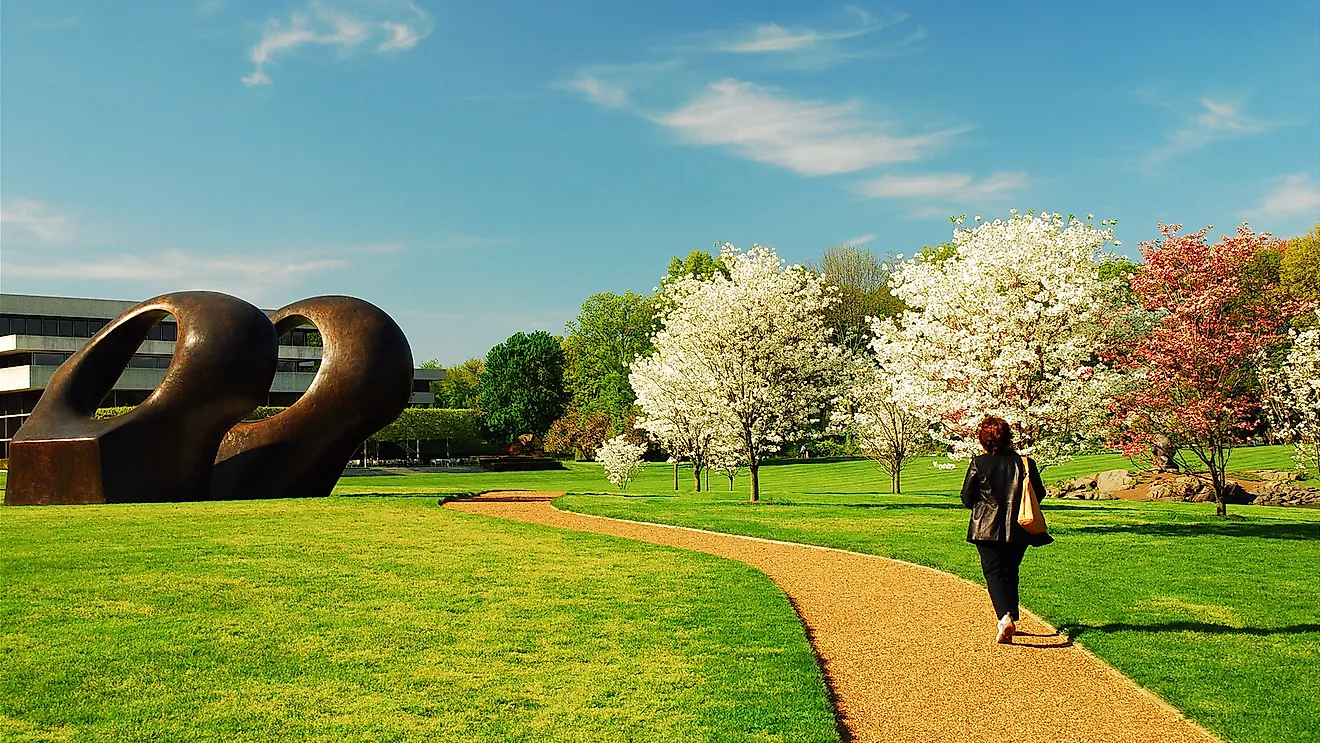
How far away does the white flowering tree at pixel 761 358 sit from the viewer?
27750 mm

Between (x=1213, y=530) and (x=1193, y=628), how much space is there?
1095 centimetres

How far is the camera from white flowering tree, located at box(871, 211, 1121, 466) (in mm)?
19312

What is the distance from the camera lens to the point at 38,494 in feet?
74.6

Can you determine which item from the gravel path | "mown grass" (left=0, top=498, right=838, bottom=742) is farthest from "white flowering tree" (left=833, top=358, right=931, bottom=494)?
the gravel path

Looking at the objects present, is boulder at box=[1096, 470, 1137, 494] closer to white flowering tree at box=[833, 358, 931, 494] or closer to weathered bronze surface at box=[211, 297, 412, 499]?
white flowering tree at box=[833, 358, 931, 494]

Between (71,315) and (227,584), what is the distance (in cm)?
7728

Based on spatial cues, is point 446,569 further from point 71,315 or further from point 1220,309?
point 71,315

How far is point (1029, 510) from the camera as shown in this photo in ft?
32.5

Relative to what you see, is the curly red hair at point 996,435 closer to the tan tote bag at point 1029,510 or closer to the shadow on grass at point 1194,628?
the tan tote bag at point 1029,510

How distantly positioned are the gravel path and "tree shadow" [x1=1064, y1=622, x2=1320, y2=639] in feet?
1.36

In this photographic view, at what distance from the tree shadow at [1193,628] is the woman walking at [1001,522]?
2.88ft

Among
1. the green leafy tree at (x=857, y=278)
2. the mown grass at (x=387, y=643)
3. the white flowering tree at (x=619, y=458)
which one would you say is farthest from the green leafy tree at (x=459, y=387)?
the mown grass at (x=387, y=643)

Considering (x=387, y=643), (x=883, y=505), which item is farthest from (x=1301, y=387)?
(x=387, y=643)

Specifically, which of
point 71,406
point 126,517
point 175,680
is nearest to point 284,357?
point 71,406
